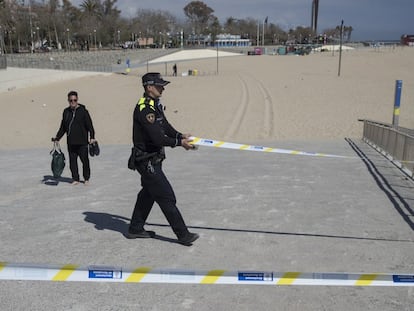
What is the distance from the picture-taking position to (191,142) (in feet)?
13.8

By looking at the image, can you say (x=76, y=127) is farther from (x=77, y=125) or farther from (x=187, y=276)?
(x=187, y=276)

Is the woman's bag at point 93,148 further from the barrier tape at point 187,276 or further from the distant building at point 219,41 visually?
the distant building at point 219,41

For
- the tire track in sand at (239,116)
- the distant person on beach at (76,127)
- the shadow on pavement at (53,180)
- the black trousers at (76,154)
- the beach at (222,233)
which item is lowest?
the tire track in sand at (239,116)

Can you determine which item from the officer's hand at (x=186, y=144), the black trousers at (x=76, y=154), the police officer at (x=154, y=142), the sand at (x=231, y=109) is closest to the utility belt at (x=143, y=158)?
the police officer at (x=154, y=142)

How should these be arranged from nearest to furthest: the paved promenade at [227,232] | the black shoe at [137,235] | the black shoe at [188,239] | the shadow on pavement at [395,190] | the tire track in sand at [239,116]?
1. the paved promenade at [227,232]
2. the black shoe at [188,239]
3. the black shoe at [137,235]
4. the shadow on pavement at [395,190]
5. the tire track in sand at [239,116]

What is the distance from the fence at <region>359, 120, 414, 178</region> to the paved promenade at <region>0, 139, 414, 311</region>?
0.82ft

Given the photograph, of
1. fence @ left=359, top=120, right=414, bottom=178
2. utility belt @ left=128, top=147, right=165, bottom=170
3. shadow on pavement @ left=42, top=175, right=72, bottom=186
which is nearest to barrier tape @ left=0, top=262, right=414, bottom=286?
utility belt @ left=128, top=147, right=165, bottom=170

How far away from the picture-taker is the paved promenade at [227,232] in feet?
11.5

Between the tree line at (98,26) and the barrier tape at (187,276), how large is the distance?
5607 cm

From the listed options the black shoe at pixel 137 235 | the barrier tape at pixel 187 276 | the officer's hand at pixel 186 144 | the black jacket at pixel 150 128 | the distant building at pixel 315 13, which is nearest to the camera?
the barrier tape at pixel 187 276

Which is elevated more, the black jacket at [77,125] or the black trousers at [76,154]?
the black jacket at [77,125]

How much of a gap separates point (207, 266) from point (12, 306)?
5.47ft

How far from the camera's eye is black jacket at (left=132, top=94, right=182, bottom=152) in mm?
3977

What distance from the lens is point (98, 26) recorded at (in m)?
101
